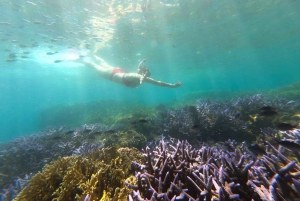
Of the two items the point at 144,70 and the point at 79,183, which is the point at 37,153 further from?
the point at 144,70

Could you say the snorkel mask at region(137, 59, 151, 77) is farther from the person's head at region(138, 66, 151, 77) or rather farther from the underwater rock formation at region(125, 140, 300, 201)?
the underwater rock formation at region(125, 140, 300, 201)

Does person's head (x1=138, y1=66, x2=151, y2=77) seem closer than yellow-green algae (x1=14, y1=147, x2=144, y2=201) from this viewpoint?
No

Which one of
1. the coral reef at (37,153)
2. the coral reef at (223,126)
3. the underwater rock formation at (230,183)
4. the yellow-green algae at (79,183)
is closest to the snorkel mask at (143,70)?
the coral reef at (223,126)

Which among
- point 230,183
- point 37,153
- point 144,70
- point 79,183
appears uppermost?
point 144,70

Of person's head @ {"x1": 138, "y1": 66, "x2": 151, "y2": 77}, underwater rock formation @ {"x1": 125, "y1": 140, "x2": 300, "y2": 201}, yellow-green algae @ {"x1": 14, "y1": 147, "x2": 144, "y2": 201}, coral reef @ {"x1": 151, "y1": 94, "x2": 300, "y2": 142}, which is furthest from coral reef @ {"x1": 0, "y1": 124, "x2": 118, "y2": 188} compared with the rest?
person's head @ {"x1": 138, "y1": 66, "x2": 151, "y2": 77}

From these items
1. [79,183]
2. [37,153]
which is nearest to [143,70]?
[37,153]

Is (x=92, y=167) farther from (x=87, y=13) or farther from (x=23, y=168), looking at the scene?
(x=87, y=13)

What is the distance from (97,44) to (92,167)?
26.1 metres

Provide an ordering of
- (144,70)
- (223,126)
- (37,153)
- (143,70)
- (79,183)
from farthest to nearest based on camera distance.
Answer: (143,70), (144,70), (37,153), (223,126), (79,183)

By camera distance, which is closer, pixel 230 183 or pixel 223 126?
pixel 230 183

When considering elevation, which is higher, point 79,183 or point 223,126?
point 223,126

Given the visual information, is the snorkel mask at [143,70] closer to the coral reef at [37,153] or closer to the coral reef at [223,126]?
the coral reef at [223,126]

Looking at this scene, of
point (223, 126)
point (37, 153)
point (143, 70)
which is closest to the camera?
point (223, 126)

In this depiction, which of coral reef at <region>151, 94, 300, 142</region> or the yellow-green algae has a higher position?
coral reef at <region>151, 94, 300, 142</region>
